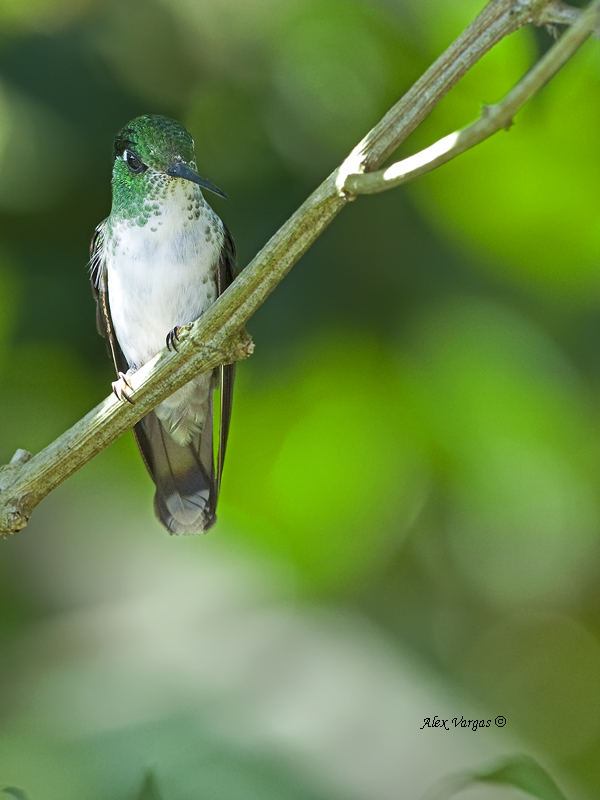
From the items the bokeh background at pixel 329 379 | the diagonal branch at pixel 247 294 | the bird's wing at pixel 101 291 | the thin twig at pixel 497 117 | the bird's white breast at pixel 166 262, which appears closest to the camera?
the thin twig at pixel 497 117

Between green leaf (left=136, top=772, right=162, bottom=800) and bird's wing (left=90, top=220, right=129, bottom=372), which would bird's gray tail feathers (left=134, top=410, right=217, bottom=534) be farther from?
green leaf (left=136, top=772, right=162, bottom=800)

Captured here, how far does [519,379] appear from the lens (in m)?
2.03

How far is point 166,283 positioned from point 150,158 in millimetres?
257

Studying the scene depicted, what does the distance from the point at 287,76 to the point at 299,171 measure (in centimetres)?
28

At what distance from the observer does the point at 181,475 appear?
5.75 ft

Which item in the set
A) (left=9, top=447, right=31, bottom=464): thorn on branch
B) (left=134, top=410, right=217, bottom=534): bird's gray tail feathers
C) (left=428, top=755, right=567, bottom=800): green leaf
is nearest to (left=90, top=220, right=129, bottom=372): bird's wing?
(left=134, top=410, right=217, bottom=534): bird's gray tail feathers

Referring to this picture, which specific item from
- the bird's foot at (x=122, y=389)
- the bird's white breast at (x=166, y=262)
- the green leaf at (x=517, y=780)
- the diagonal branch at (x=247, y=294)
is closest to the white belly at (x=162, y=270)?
the bird's white breast at (x=166, y=262)

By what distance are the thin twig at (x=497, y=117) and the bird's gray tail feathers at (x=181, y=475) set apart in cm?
102

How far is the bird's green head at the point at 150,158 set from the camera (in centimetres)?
136

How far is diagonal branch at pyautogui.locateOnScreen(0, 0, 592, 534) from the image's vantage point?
752 millimetres

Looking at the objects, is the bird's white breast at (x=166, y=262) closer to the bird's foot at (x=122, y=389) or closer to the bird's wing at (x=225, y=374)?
the bird's wing at (x=225, y=374)

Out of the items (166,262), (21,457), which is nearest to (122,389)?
(21,457)

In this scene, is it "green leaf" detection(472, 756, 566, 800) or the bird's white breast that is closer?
"green leaf" detection(472, 756, 566, 800)

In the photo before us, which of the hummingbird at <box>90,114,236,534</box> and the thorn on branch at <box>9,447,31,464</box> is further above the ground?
the hummingbird at <box>90,114,236,534</box>
